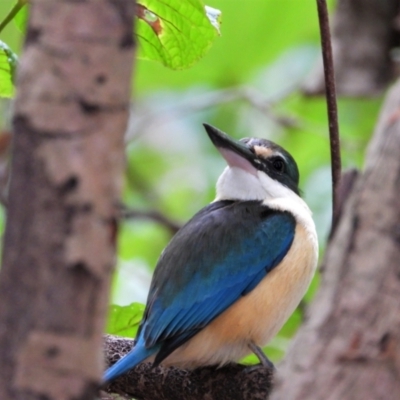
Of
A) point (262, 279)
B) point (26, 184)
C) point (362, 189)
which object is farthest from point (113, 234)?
point (262, 279)

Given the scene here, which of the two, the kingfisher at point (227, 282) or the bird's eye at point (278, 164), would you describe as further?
the bird's eye at point (278, 164)

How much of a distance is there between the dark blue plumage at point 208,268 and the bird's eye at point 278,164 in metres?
0.31

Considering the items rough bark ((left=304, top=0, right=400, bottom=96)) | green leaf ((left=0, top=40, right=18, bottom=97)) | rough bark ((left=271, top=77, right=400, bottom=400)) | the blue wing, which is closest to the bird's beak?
the blue wing

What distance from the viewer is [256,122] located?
6230 millimetres

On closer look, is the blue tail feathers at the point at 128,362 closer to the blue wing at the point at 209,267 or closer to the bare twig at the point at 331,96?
the blue wing at the point at 209,267

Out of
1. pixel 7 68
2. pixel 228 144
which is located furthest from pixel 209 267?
pixel 7 68

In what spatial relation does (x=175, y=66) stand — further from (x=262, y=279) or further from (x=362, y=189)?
(x=362, y=189)

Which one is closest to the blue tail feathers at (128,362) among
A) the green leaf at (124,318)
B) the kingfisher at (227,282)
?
the kingfisher at (227,282)

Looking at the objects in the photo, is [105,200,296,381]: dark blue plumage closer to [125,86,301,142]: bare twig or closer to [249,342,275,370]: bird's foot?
[249,342,275,370]: bird's foot

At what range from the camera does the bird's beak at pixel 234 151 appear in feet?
10.8

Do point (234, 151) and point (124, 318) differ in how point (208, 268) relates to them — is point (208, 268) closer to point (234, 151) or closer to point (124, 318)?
point (124, 318)

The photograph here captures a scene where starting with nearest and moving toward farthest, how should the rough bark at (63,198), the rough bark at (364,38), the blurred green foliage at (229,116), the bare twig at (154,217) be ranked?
1. the rough bark at (63,198)
2. the rough bark at (364,38)
3. the bare twig at (154,217)
4. the blurred green foliage at (229,116)

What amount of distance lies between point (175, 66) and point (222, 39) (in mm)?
2997

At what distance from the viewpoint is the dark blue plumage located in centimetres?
288
